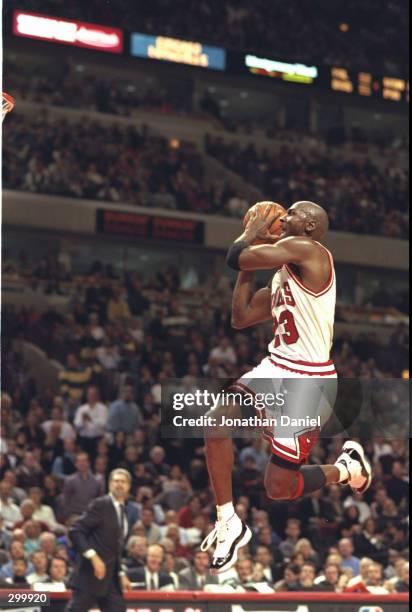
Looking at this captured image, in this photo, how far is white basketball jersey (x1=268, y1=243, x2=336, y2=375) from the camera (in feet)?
19.5

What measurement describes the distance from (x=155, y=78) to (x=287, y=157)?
16.2ft

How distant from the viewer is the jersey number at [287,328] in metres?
5.98

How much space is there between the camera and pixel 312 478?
19.7 feet

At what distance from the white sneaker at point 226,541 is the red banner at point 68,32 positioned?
48.0 ft

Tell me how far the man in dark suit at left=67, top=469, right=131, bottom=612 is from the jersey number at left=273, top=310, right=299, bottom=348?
161 inches

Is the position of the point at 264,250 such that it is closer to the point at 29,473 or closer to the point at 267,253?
the point at 267,253

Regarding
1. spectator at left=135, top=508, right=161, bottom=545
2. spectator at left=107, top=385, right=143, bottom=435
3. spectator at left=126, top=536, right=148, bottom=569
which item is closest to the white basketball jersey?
spectator at left=126, top=536, right=148, bottom=569

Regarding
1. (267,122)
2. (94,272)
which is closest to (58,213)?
(94,272)

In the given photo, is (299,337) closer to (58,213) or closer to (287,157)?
(58,213)

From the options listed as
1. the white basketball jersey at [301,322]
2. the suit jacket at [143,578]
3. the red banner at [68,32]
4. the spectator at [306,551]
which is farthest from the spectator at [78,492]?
the red banner at [68,32]

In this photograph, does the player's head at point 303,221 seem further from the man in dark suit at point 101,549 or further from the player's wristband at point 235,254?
the man in dark suit at point 101,549

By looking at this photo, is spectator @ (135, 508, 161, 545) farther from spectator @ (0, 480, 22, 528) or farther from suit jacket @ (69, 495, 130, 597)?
suit jacket @ (69, 495, 130, 597)

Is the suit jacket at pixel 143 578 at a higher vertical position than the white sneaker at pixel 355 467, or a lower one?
lower

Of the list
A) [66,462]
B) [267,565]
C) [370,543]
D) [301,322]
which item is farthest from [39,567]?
[301,322]
